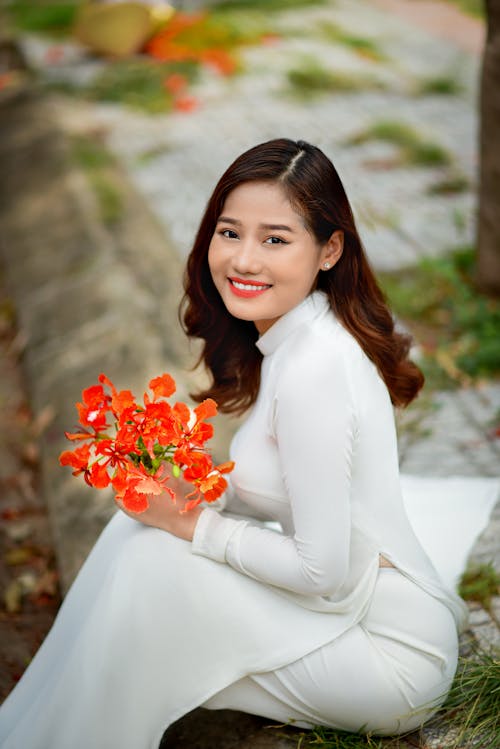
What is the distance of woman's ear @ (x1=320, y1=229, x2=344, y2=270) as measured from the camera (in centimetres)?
218

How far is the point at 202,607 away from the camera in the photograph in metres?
2.15

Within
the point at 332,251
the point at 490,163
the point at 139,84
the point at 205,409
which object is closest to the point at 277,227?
the point at 332,251

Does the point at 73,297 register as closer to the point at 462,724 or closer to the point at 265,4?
the point at 462,724

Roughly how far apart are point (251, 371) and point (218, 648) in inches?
28.5

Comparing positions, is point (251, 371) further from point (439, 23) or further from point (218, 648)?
point (439, 23)

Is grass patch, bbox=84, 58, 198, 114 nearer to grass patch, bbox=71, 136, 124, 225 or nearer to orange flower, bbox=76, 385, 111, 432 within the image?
grass patch, bbox=71, 136, 124, 225

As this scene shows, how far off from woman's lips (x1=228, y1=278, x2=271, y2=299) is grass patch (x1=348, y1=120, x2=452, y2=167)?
16.9ft

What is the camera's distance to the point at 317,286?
2.28 metres

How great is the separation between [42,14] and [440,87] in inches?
217

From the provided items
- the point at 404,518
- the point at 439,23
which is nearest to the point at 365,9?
the point at 439,23

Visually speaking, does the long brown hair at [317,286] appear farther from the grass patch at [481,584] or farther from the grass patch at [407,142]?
the grass patch at [407,142]

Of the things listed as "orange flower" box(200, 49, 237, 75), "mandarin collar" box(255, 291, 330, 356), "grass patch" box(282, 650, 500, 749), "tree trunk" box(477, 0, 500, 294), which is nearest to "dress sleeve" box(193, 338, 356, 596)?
"mandarin collar" box(255, 291, 330, 356)

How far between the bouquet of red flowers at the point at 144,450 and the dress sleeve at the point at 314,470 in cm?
17

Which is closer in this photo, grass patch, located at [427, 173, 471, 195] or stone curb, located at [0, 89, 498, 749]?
stone curb, located at [0, 89, 498, 749]
